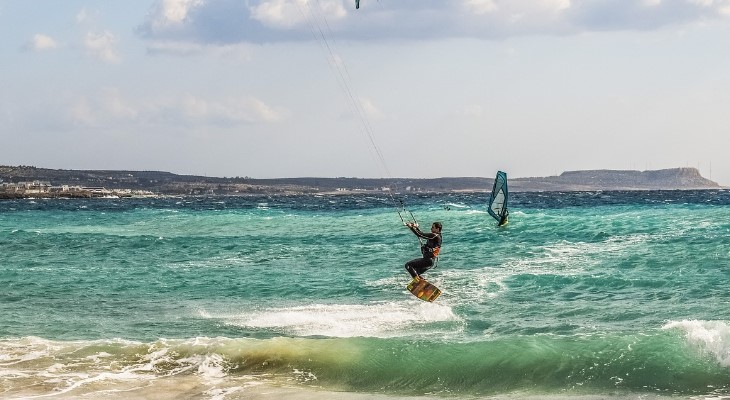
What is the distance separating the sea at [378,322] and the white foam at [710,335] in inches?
1.0

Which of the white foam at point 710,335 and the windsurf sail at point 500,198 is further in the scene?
the windsurf sail at point 500,198

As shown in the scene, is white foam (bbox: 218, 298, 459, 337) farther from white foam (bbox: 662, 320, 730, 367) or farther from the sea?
white foam (bbox: 662, 320, 730, 367)

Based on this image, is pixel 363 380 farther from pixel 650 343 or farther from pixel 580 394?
pixel 650 343

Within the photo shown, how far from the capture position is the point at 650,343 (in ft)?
40.2

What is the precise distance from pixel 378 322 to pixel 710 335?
17.3ft

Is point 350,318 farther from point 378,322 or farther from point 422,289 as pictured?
point 422,289

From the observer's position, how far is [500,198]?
21016 millimetres

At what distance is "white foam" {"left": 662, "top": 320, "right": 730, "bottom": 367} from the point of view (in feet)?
38.3

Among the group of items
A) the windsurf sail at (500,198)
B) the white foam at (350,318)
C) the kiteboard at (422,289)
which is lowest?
the white foam at (350,318)

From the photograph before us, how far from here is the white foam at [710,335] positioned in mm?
11664

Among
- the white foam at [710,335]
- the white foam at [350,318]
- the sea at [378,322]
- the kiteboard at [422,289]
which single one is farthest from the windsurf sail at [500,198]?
the white foam at [710,335]

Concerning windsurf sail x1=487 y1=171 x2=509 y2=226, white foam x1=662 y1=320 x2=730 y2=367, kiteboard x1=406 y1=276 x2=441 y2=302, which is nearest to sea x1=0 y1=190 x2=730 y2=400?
white foam x1=662 y1=320 x2=730 y2=367

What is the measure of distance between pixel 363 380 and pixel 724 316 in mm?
6317

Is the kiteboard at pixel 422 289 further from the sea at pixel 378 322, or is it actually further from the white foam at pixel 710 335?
the white foam at pixel 710 335
